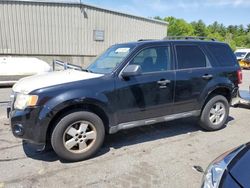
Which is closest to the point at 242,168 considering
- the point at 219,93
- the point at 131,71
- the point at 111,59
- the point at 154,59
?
the point at 131,71

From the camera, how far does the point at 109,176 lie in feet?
11.0

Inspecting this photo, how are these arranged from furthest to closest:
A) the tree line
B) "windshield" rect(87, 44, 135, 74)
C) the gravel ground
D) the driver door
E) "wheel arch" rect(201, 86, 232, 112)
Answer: the tree line, "wheel arch" rect(201, 86, 232, 112), "windshield" rect(87, 44, 135, 74), the driver door, the gravel ground

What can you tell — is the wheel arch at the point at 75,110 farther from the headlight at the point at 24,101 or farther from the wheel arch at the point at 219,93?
the wheel arch at the point at 219,93

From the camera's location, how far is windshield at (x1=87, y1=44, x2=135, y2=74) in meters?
4.12

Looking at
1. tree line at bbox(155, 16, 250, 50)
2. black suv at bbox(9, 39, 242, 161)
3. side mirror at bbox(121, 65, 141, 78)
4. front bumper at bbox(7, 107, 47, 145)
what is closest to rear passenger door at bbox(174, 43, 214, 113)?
black suv at bbox(9, 39, 242, 161)

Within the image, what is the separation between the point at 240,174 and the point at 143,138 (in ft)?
9.30

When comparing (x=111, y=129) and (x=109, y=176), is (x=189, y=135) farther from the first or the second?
(x=109, y=176)

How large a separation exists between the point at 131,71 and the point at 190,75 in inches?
54.6

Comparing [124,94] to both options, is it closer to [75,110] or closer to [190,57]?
[75,110]

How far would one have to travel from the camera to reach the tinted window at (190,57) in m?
4.61

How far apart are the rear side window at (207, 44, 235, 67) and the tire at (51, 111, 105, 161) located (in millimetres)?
2914

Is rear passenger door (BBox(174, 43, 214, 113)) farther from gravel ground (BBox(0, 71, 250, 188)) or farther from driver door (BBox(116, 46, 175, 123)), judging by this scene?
gravel ground (BBox(0, 71, 250, 188))

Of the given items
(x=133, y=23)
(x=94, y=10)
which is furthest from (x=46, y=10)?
(x=133, y=23)

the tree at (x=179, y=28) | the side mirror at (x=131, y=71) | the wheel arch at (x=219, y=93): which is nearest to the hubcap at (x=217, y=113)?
the wheel arch at (x=219, y=93)
